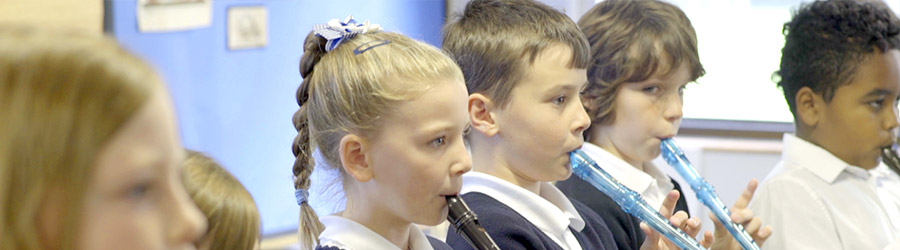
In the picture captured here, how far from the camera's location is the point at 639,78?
169cm

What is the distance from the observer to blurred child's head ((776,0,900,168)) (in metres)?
1.85

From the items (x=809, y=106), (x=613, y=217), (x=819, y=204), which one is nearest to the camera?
(x=613, y=217)

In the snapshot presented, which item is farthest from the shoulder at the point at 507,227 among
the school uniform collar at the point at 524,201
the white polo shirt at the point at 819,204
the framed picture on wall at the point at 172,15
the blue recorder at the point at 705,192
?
the framed picture on wall at the point at 172,15

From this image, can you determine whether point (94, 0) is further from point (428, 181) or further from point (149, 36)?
point (428, 181)

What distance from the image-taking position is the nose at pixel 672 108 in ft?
5.50

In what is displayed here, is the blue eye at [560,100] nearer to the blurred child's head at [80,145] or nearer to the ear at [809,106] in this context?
the ear at [809,106]

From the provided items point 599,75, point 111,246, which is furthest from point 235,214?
point 599,75

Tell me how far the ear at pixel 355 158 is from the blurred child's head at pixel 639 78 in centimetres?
69

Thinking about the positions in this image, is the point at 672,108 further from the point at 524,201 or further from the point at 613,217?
the point at 524,201

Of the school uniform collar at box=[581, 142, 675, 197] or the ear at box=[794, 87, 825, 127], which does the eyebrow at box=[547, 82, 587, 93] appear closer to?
the school uniform collar at box=[581, 142, 675, 197]

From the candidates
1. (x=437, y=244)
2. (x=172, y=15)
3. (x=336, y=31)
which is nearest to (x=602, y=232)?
(x=437, y=244)

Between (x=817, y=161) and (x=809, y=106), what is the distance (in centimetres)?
13

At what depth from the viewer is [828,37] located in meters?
1.94

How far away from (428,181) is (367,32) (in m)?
0.22
